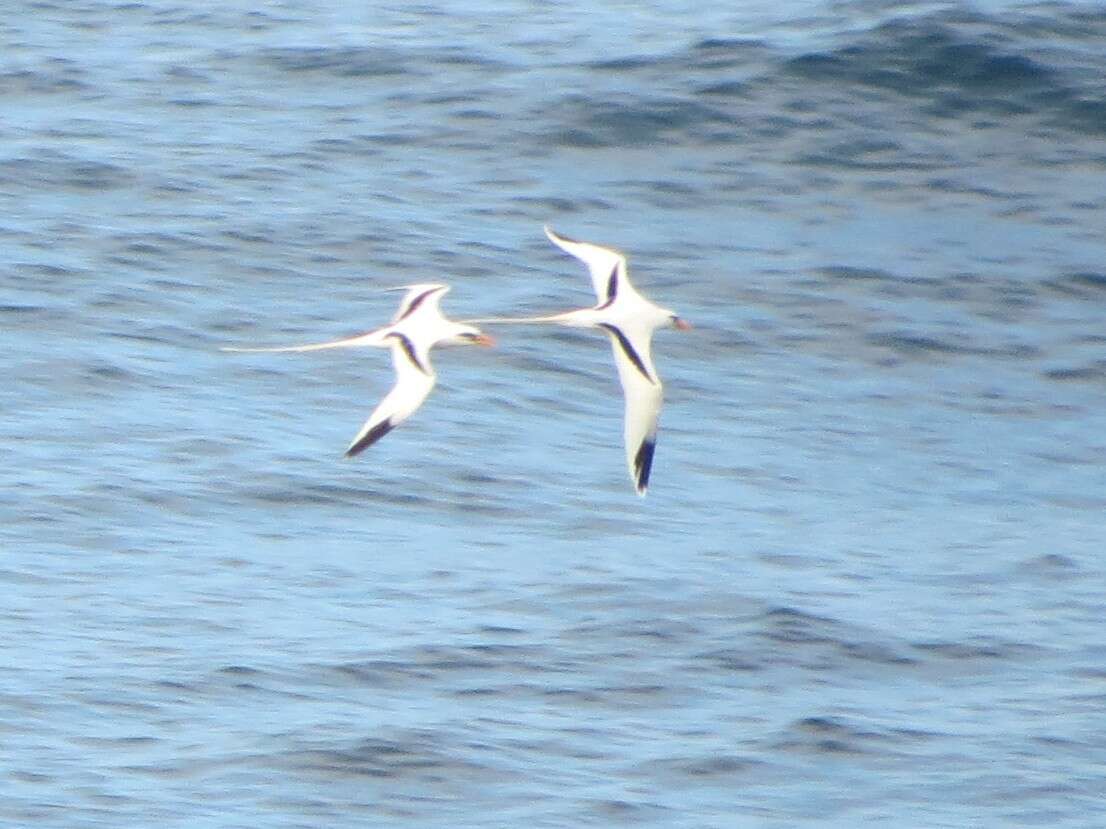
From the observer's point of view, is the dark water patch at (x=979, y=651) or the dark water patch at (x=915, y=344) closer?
the dark water patch at (x=979, y=651)

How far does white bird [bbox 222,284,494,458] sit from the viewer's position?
12.9 m

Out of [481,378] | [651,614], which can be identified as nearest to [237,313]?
[481,378]

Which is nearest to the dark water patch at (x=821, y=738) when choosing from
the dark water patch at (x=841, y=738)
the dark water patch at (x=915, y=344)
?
the dark water patch at (x=841, y=738)

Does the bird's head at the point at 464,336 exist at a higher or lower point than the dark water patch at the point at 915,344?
higher

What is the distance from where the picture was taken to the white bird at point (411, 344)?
1291 centimetres

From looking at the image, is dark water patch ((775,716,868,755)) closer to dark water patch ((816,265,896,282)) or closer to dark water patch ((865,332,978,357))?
dark water patch ((865,332,978,357))

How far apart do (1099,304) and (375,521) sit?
9313 millimetres

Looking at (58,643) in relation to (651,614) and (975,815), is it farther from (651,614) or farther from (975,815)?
(975,815)

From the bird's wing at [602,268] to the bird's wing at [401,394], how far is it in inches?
79.9

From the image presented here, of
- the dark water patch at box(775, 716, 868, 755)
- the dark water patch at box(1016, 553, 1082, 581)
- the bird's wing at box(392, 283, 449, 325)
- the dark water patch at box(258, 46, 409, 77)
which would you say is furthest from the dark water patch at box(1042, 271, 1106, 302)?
the bird's wing at box(392, 283, 449, 325)

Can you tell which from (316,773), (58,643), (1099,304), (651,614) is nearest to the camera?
(316,773)

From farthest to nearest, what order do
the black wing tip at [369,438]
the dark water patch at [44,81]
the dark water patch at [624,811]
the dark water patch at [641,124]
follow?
1. the dark water patch at [44,81]
2. the dark water patch at [641,124]
3. the dark water patch at [624,811]
4. the black wing tip at [369,438]

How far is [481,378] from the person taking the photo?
2409 cm

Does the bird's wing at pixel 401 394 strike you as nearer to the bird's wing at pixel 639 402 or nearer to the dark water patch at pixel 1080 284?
the bird's wing at pixel 639 402
